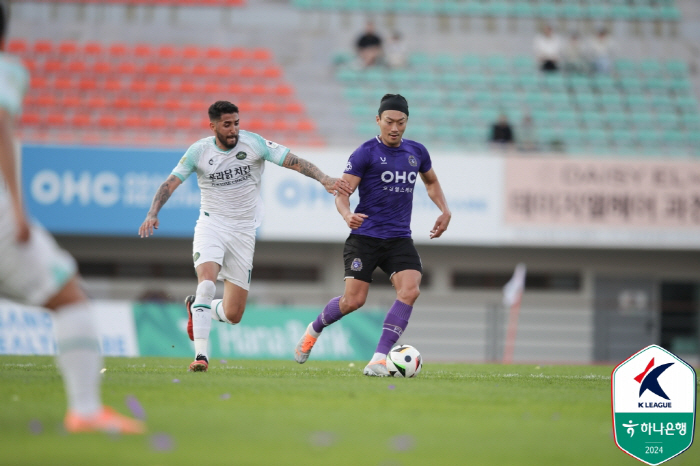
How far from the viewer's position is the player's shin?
8.19 metres

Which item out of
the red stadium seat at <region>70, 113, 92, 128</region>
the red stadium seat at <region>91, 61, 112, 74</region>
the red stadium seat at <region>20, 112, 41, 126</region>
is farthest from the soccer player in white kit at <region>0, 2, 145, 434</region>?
A: the red stadium seat at <region>91, 61, 112, 74</region>

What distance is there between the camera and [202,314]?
8.50 m

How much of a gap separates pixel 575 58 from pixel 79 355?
22327mm

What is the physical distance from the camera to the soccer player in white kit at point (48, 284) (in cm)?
434

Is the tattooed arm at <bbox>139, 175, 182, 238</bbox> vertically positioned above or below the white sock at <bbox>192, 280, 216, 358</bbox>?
above

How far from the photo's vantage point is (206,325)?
8469 mm

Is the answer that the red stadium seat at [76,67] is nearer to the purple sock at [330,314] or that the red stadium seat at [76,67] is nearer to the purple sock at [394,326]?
the purple sock at [330,314]

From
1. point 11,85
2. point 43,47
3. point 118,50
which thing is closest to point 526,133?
point 118,50

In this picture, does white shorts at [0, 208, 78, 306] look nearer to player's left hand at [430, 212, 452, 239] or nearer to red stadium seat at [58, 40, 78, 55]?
player's left hand at [430, 212, 452, 239]

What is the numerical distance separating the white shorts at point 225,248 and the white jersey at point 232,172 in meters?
0.09

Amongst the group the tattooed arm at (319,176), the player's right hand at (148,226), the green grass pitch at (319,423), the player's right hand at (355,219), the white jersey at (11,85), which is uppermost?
the tattooed arm at (319,176)

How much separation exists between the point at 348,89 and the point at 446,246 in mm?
4903

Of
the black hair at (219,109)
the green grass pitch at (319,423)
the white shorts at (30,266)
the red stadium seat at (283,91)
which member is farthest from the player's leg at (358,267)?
the red stadium seat at (283,91)

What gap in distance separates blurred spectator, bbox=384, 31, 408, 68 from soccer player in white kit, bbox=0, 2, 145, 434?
20229 millimetres
